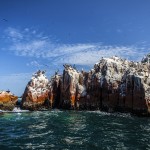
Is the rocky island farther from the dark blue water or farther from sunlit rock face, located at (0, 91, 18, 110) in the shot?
the dark blue water

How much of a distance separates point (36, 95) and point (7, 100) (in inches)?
339

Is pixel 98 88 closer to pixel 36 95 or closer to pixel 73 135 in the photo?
pixel 36 95

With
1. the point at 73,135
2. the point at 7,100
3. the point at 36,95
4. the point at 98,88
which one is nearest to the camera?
the point at 73,135

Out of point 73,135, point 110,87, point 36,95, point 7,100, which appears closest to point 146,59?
point 110,87

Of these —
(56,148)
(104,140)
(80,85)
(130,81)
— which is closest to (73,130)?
(104,140)

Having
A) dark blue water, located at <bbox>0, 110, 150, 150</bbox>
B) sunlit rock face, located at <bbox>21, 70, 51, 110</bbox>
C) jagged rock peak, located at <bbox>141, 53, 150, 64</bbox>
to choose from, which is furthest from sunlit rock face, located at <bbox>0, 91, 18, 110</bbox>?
jagged rock peak, located at <bbox>141, 53, 150, 64</bbox>

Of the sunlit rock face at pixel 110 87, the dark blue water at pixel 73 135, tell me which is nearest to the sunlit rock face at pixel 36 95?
the sunlit rock face at pixel 110 87

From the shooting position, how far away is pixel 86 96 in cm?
8094

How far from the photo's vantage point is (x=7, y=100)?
266ft

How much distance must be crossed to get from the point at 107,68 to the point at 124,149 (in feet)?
155

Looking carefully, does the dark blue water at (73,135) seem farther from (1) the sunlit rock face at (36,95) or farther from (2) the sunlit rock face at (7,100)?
(1) the sunlit rock face at (36,95)

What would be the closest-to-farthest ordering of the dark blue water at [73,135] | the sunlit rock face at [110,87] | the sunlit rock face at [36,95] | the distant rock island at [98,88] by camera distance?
the dark blue water at [73,135], the sunlit rock face at [110,87], the distant rock island at [98,88], the sunlit rock face at [36,95]

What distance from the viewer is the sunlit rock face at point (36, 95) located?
268ft

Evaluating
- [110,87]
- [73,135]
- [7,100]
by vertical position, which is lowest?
[73,135]
